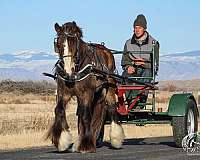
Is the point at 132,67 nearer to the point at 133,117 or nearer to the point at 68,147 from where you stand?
the point at 133,117

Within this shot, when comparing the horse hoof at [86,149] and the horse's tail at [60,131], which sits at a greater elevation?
the horse's tail at [60,131]

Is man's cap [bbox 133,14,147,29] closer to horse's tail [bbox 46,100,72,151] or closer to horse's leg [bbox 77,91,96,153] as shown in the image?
horse's leg [bbox 77,91,96,153]

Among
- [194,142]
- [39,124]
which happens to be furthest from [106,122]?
[39,124]

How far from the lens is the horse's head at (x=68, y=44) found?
14031 mm

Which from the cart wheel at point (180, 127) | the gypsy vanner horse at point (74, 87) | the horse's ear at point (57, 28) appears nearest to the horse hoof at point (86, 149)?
the gypsy vanner horse at point (74, 87)

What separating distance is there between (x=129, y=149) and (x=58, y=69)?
2.76 metres

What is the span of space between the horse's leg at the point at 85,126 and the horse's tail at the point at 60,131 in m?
0.28

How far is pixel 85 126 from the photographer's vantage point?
1453 centimetres

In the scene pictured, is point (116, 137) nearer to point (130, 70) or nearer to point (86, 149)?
point (86, 149)

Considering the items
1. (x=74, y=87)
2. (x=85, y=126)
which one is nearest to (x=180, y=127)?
(x=85, y=126)

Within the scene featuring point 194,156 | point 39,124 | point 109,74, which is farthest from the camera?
point 39,124

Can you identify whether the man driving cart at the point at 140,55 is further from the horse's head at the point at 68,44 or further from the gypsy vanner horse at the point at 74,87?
the horse's head at the point at 68,44

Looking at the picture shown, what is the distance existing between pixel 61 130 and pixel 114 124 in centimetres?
183

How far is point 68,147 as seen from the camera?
568 inches
